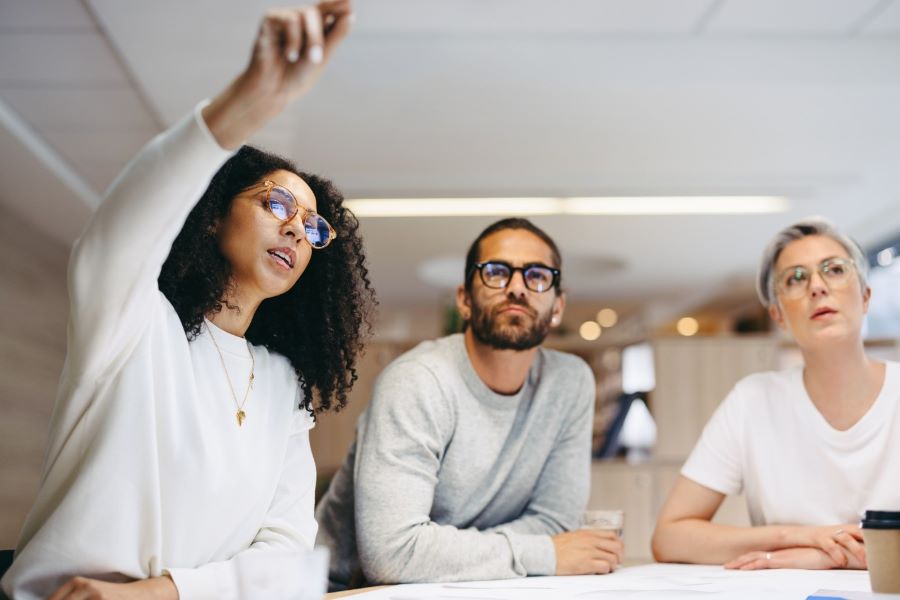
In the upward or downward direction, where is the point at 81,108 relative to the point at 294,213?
upward

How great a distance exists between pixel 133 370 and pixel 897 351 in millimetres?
5038

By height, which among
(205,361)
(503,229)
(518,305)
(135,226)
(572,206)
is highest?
(572,206)

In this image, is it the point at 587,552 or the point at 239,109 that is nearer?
the point at 239,109

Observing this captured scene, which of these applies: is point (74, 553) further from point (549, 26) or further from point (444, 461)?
point (549, 26)

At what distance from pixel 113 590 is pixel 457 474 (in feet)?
3.00

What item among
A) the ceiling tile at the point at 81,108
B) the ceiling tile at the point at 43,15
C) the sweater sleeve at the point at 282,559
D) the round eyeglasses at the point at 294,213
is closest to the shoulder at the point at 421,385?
the sweater sleeve at the point at 282,559

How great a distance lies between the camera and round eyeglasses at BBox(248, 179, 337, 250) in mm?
1350

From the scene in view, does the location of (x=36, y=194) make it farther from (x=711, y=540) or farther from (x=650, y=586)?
(x=650, y=586)

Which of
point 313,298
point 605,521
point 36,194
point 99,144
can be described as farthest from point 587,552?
point 36,194

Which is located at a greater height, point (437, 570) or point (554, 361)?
point (554, 361)

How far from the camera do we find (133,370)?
3.72 feet

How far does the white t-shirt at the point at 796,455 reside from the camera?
6.09ft

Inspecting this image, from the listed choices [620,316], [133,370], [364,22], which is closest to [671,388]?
[620,316]

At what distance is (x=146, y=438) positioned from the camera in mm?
1129
